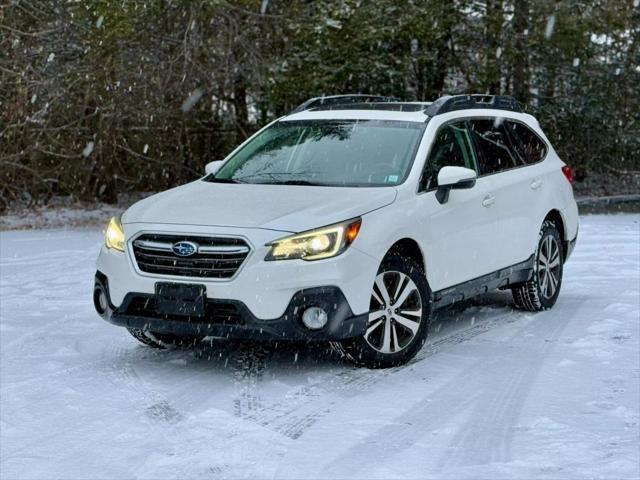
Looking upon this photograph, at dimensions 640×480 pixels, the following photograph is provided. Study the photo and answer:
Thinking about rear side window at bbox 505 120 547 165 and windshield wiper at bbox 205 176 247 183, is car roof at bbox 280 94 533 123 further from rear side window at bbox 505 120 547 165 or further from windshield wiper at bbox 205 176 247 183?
windshield wiper at bbox 205 176 247 183

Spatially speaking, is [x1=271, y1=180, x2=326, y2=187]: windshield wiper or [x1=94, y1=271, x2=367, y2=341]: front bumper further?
[x1=271, y1=180, x2=326, y2=187]: windshield wiper

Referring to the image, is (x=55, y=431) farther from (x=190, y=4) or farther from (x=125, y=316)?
(x=190, y=4)

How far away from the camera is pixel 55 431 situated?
5590 millimetres

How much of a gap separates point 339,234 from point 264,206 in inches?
22.5

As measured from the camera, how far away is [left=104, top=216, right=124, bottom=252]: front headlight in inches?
273

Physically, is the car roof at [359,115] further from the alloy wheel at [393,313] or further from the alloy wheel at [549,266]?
the alloy wheel at [549,266]

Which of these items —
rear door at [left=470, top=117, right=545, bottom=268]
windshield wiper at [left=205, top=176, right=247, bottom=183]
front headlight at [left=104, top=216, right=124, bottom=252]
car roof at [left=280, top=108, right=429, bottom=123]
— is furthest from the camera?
rear door at [left=470, top=117, right=545, bottom=268]

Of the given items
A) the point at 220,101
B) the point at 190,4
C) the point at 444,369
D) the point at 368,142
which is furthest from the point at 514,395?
the point at 220,101

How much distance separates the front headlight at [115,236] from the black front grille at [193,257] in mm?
191

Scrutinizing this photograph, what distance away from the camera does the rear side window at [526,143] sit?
9062 millimetres

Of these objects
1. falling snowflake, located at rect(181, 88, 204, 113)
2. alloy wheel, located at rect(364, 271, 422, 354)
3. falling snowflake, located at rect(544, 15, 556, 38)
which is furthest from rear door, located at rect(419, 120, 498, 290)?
falling snowflake, located at rect(544, 15, 556, 38)

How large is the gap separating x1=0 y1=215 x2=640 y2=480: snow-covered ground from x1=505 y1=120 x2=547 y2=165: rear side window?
1.29m

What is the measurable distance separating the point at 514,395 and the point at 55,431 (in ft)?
8.34

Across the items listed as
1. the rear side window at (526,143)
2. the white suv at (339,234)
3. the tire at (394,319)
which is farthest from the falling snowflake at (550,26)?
the tire at (394,319)
